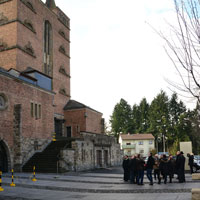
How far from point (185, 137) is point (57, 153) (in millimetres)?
49492

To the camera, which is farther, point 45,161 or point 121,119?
point 121,119

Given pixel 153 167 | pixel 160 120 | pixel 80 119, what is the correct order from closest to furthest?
1. pixel 153 167
2. pixel 80 119
3. pixel 160 120

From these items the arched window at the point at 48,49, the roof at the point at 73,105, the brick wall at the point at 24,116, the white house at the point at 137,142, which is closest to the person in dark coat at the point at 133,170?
the brick wall at the point at 24,116

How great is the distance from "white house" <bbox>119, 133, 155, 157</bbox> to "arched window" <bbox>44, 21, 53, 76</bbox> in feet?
146

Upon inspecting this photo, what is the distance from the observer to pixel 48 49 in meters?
37.5

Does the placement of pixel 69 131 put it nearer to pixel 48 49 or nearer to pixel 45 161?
pixel 48 49

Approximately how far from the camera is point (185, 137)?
66312 mm

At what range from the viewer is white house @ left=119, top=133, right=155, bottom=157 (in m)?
75.5

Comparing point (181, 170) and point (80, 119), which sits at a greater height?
point (80, 119)

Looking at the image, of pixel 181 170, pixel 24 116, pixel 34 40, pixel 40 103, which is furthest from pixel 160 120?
pixel 181 170

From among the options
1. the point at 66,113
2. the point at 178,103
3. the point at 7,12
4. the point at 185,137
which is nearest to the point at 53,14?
the point at 7,12

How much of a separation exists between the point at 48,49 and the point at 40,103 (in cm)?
1294

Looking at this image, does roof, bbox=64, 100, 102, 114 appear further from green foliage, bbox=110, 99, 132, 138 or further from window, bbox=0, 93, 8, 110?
green foliage, bbox=110, 99, 132, 138

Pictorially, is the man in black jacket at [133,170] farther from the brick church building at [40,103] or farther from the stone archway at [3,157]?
the stone archway at [3,157]
